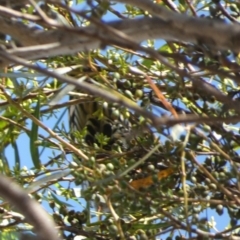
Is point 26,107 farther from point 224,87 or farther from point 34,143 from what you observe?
point 224,87

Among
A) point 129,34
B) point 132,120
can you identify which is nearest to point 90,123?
point 132,120

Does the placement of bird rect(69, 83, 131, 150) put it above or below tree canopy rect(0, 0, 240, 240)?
above

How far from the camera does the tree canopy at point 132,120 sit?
837mm

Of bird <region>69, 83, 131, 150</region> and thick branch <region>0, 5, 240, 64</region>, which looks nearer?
thick branch <region>0, 5, 240, 64</region>

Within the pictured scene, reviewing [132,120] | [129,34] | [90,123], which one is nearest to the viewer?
[129,34]

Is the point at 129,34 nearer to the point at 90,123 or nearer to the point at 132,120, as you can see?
the point at 132,120

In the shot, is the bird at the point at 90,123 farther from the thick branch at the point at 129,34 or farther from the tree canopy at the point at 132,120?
the thick branch at the point at 129,34

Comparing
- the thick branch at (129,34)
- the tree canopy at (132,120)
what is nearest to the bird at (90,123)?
the tree canopy at (132,120)

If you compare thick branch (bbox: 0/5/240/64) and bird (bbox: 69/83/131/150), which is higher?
bird (bbox: 69/83/131/150)

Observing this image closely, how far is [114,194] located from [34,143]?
34cm

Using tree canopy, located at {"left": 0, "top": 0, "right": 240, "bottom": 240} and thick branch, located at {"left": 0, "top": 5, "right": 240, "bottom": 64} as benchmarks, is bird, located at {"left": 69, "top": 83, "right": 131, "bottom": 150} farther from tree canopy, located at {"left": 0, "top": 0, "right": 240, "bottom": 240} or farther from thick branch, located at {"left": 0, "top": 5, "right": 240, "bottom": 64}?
thick branch, located at {"left": 0, "top": 5, "right": 240, "bottom": 64}

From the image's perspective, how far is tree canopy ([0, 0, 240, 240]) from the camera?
84 cm

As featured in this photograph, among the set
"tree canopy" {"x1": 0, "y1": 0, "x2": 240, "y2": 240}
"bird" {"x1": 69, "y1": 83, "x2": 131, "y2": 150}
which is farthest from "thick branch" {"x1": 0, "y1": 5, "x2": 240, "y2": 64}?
"bird" {"x1": 69, "y1": 83, "x2": 131, "y2": 150}

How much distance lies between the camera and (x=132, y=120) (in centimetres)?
127
